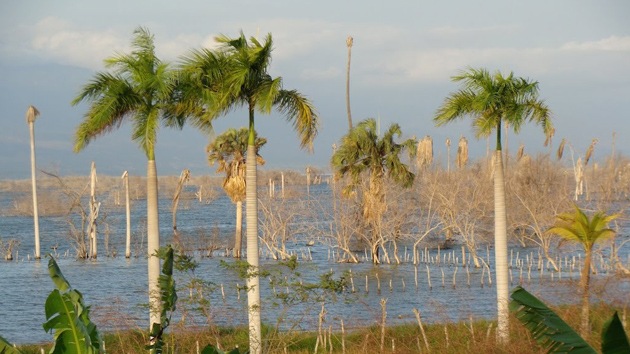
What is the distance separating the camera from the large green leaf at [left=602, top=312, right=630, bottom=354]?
8.63 m

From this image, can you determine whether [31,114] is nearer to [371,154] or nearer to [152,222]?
[371,154]

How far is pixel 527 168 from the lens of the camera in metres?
76.3

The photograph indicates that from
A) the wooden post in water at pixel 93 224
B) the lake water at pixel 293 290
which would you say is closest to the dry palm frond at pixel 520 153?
the lake water at pixel 293 290

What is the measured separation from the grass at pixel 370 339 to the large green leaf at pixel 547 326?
10.8 m

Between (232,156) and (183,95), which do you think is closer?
(183,95)

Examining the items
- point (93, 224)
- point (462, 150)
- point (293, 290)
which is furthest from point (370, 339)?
point (462, 150)

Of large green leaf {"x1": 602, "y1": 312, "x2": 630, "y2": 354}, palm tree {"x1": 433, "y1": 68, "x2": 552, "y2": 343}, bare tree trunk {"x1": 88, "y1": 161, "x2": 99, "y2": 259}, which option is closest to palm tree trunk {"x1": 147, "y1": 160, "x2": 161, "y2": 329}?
palm tree {"x1": 433, "y1": 68, "x2": 552, "y2": 343}

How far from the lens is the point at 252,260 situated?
25.1m

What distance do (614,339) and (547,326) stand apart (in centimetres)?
138

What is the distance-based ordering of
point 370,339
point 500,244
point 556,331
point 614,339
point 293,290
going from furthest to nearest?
point 293,290 < point 500,244 < point 370,339 < point 556,331 < point 614,339

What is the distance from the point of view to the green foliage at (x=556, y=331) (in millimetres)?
8666

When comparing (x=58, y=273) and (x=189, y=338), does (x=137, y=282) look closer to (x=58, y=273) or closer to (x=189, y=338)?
(x=189, y=338)

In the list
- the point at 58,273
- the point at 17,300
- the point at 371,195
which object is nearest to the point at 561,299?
the point at 58,273

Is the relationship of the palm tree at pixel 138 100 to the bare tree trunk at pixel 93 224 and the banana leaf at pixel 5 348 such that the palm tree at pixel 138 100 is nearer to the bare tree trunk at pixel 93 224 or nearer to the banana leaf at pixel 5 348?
the banana leaf at pixel 5 348
